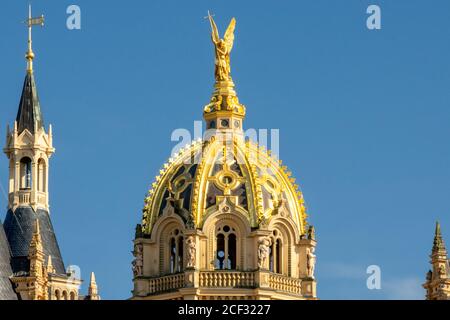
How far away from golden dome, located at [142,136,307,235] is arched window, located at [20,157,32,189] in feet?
44.4

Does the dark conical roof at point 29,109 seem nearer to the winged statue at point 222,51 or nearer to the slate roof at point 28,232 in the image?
the slate roof at point 28,232

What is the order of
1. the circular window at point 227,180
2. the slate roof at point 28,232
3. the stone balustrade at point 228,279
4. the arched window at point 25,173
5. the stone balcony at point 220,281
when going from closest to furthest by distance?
the slate roof at point 28,232 → the arched window at point 25,173 → the stone balcony at point 220,281 → the stone balustrade at point 228,279 → the circular window at point 227,180

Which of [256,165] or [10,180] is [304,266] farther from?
[10,180]

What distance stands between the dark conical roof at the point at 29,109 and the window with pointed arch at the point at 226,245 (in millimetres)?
14595

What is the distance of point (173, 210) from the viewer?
6604 inches

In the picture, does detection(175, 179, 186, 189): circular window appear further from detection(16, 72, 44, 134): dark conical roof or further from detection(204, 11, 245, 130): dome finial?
detection(16, 72, 44, 134): dark conical roof

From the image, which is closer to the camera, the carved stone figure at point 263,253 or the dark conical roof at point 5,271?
the dark conical roof at point 5,271

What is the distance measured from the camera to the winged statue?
173 m

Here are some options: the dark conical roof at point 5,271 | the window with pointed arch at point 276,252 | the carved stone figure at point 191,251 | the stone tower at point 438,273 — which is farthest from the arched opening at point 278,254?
the dark conical roof at point 5,271

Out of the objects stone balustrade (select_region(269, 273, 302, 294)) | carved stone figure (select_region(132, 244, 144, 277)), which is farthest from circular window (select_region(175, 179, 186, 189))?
stone balustrade (select_region(269, 273, 302, 294))

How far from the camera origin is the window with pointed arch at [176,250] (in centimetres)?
16762

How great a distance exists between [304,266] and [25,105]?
20.0 meters
